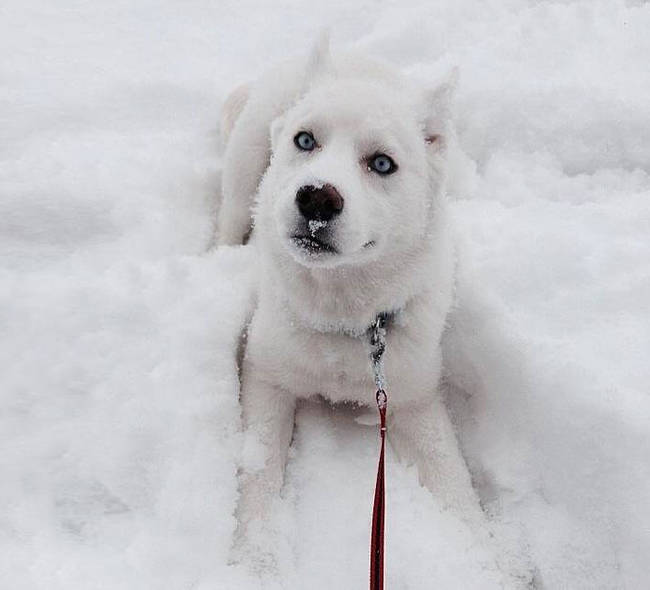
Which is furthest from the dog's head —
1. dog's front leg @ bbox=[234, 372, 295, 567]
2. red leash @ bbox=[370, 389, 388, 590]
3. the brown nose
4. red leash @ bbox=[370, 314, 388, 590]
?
red leash @ bbox=[370, 389, 388, 590]

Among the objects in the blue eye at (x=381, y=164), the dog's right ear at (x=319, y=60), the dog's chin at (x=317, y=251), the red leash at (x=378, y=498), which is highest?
the dog's right ear at (x=319, y=60)

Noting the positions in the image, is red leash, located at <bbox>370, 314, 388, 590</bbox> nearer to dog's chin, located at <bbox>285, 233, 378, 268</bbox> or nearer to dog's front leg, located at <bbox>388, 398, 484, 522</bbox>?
dog's front leg, located at <bbox>388, 398, 484, 522</bbox>

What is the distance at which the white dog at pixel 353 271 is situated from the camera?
2.71 meters

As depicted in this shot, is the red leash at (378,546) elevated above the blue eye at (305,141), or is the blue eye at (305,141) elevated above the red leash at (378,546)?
the blue eye at (305,141)

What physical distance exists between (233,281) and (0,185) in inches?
58.0

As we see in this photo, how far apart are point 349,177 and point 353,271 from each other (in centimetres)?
46

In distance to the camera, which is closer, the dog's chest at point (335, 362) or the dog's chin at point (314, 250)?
the dog's chin at point (314, 250)

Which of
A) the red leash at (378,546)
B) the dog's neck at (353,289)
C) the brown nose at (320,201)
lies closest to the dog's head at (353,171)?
the brown nose at (320,201)

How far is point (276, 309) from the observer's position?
128 inches

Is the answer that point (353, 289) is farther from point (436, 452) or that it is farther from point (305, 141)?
point (436, 452)

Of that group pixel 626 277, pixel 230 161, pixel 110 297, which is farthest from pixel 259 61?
pixel 626 277

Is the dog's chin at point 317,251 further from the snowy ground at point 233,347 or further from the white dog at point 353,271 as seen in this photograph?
the snowy ground at point 233,347

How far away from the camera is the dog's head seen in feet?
8.42

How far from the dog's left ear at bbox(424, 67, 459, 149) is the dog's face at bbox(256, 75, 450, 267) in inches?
1.0
